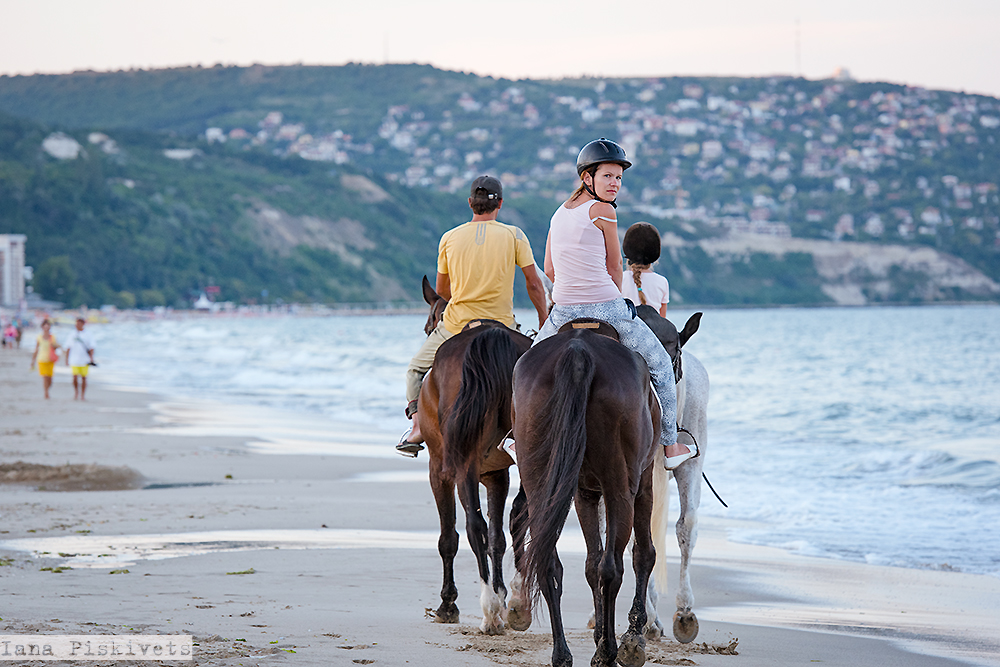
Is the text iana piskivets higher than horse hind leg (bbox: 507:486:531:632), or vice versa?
horse hind leg (bbox: 507:486:531:632)

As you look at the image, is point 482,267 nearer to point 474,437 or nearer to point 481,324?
point 481,324

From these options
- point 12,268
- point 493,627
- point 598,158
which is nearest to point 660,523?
point 493,627

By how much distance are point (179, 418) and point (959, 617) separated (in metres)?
14.7

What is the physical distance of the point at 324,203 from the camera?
15525 cm

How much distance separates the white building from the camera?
400ft

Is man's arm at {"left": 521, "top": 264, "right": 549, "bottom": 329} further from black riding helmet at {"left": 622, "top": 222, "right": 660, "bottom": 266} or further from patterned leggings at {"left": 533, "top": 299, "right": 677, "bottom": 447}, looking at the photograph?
patterned leggings at {"left": 533, "top": 299, "right": 677, "bottom": 447}

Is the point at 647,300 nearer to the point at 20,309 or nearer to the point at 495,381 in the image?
the point at 495,381

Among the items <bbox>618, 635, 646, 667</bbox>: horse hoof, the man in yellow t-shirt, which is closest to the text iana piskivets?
<bbox>618, 635, 646, 667</bbox>: horse hoof

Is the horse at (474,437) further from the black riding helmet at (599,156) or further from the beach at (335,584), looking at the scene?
the black riding helmet at (599,156)

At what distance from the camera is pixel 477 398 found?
19.1 feet

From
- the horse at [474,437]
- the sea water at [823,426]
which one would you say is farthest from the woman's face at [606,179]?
the sea water at [823,426]

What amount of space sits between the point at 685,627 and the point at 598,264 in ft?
6.56

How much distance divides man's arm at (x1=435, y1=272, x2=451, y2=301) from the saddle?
148cm

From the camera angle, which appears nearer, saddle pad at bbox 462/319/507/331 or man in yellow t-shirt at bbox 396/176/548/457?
A: saddle pad at bbox 462/319/507/331
